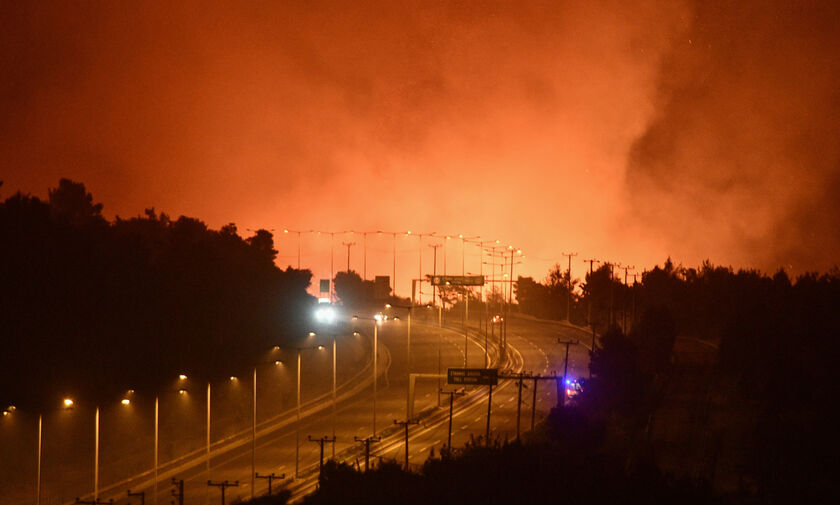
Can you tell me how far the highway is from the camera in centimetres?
5006

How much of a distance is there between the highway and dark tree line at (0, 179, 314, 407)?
6051mm

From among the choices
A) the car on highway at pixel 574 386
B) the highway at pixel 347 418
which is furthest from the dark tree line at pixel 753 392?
the highway at pixel 347 418

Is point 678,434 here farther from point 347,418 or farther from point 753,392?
point 347,418

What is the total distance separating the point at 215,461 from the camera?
55625 mm

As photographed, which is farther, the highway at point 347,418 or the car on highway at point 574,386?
the car on highway at point 574,386

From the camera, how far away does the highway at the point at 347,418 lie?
5006cm

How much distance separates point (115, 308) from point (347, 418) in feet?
61.4

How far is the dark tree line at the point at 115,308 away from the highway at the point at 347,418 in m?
6.05

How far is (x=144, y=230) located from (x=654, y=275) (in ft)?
241

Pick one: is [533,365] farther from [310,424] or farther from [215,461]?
[215,461]

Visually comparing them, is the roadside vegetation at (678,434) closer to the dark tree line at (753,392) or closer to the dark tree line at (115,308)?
the dark tree line at (753,392)

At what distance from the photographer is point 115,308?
6831 centimetres

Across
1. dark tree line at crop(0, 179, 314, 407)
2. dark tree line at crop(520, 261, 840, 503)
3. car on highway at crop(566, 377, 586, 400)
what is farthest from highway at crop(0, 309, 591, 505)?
dark tree line at crop(520, 261, 840, 503)

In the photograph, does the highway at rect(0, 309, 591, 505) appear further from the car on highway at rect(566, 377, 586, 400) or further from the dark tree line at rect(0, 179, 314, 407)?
the dark tree line at rect(0, 179, 314, 407)
